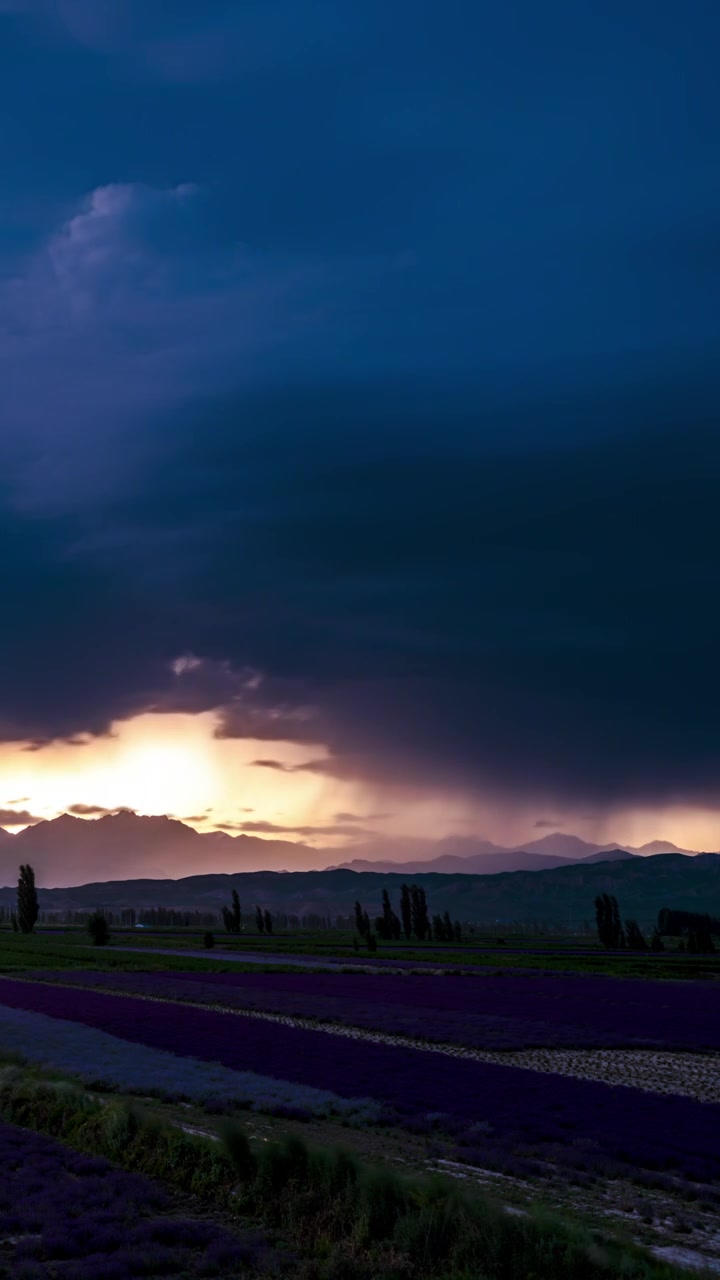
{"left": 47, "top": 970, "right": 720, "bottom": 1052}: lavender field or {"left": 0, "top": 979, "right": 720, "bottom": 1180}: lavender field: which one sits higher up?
{"left": 0, "top": 979, "right": 720, "bottom": 1180}: lavender field

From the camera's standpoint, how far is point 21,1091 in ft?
75.9

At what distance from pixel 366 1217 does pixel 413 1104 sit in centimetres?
1006

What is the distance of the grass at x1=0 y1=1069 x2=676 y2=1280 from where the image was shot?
11.7 m

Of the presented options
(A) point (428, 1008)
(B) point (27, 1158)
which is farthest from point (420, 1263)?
(A) point (428, 1008)

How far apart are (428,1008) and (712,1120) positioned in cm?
2392

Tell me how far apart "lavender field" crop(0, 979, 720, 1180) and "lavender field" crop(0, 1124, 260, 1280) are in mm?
Result: 6188

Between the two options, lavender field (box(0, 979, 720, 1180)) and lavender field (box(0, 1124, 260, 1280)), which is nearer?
lavender field (box(0, 1124, 260, 1280))

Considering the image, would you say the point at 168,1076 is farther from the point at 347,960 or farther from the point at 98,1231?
the point at 347,960

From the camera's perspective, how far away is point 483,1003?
48812 millimetres

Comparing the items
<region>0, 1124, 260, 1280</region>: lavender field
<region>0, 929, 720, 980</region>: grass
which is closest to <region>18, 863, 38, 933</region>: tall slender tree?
<region>0, 929, 720, 980</region>: grass

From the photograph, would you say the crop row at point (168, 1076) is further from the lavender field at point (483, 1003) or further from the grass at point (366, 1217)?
the lavender field at point (483, 1003)

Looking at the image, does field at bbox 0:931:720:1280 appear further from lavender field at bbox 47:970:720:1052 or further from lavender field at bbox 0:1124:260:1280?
lavender field at bbox 47:970:720:1052

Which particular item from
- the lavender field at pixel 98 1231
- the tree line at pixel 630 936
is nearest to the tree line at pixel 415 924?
the tree line at pixel 630 936

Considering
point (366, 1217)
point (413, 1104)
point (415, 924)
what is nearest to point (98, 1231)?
point (366, 1217)
